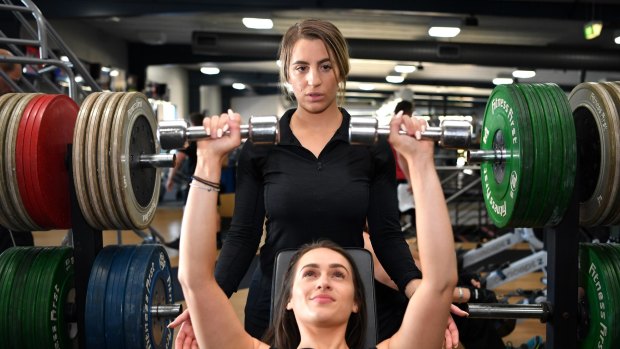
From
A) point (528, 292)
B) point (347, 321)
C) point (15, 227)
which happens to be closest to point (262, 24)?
point (528, 292)

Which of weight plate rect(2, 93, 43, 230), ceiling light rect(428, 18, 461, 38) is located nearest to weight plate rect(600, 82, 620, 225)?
weight plate rect(2, 93, 43, 230)

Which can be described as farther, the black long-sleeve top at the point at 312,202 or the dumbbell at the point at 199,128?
the black long-sleeve top at the point at 312,202

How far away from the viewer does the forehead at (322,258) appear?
4.73 feet

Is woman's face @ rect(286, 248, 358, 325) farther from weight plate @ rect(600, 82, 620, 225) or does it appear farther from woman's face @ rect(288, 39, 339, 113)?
weight plate @ rect(600, 82, 620, 225)

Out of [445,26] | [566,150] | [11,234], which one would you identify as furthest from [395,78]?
[566,150]

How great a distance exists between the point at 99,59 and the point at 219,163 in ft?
28.9

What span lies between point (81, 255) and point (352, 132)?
120cm

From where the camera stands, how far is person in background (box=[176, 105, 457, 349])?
1.27 m

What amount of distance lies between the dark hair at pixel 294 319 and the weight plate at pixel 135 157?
2.44 ft

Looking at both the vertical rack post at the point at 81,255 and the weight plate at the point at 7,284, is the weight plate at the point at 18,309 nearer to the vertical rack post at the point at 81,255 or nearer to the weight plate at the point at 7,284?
the weight plate at the point at 7,284

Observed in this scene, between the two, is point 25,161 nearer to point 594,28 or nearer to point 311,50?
point 311,50

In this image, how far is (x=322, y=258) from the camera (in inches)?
57.1

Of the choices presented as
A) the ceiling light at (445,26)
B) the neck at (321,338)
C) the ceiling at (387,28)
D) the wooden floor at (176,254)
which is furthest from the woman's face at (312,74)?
the ceiling light at (445,26)

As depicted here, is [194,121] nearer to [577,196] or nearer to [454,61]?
[577,196]
